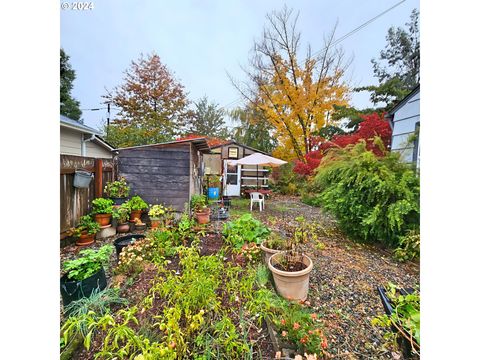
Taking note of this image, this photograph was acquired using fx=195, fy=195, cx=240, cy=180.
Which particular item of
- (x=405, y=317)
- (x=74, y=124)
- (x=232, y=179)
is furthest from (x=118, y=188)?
(x=232, y=179)

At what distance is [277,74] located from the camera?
26.8 feet

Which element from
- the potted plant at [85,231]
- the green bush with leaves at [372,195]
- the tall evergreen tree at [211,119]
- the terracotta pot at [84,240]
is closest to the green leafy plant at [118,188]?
the potted plant at [85,231]

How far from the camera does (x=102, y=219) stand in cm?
309

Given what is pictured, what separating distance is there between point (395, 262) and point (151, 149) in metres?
4.33

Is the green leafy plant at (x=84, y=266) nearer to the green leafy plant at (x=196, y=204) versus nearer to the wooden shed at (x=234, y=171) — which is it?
the green leafy plant at (x=196, y=204)

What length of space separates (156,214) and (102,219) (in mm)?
787

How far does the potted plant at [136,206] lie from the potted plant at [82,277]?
6.55 ft

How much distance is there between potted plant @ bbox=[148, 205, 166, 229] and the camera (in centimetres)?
343

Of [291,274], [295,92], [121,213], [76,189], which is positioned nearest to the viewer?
[291,274]

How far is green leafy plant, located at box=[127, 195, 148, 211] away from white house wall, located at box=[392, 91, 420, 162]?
4336 mm

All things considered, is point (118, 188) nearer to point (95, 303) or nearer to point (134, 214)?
point (134, 214)

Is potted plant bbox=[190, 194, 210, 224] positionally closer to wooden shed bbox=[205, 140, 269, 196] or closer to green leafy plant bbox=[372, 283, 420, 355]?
green leafy plant bbox=[372, 283, 420, 355]
